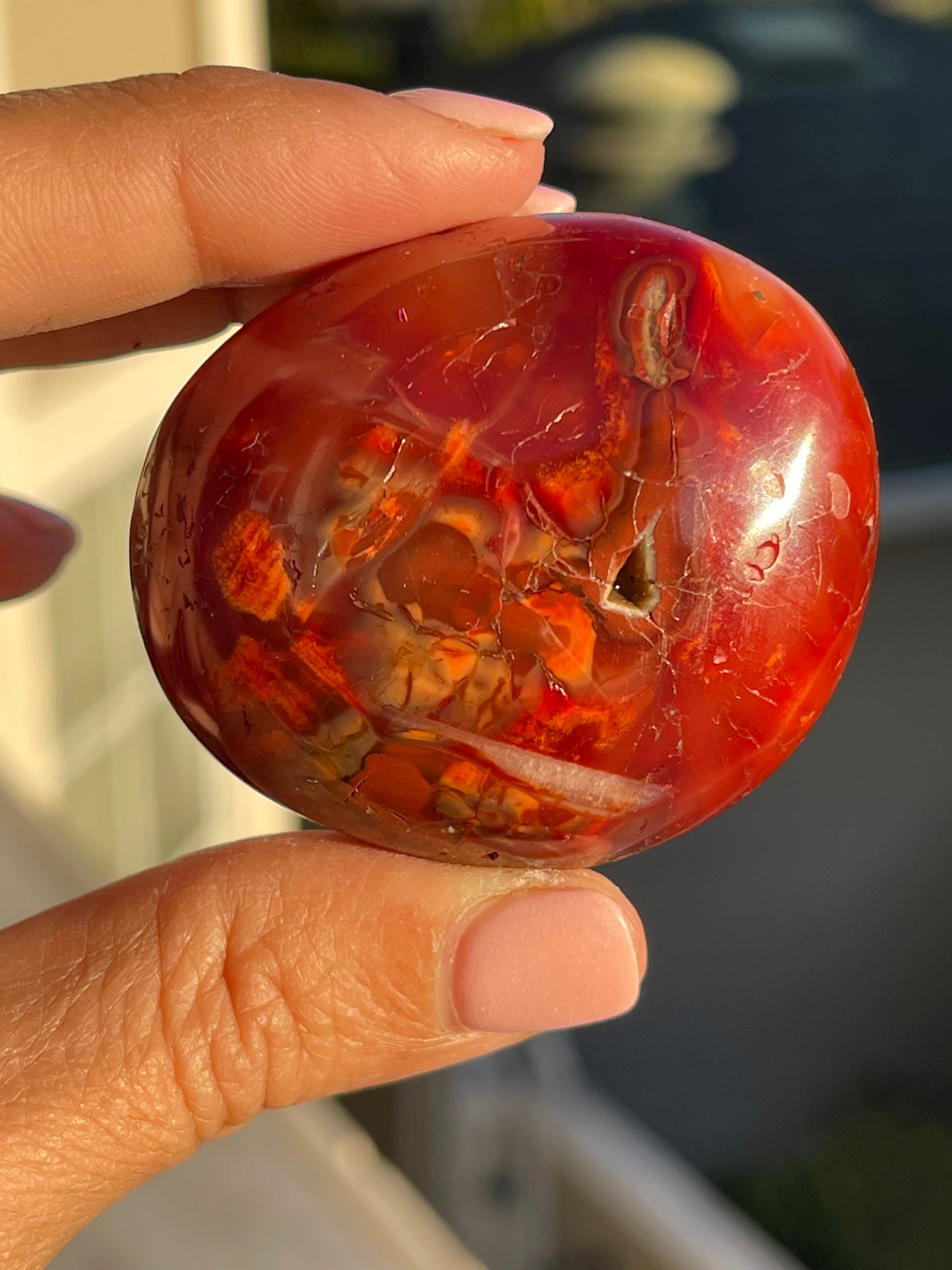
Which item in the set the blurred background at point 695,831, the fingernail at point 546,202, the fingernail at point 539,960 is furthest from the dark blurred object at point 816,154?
the fingernail at point 539,960

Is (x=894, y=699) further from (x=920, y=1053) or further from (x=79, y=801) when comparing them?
(x=79, y=801)

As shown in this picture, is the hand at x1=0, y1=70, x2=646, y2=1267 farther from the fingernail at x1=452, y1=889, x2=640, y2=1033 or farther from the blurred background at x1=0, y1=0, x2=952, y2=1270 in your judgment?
the blurred background at x1=0, y1=0, x2=952, y2=1270

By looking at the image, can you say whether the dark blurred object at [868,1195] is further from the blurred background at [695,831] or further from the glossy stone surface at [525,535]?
the glossy stone surface at [525,535]

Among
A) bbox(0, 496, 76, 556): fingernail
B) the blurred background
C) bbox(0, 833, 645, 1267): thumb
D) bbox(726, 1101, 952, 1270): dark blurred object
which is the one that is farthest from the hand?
bbox(726, 1101, 952, 1270): dark blurred object

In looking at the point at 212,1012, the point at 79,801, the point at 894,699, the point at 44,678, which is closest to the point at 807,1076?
the point at 894,699

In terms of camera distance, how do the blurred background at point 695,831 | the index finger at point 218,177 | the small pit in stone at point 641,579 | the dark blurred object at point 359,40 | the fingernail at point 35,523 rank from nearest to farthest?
1. the small pit in stone at point 641,579
2. the index finger at point 218,177
3. the fingernail at point 35,523
4. the blurred background at point 695,831
5. the dark blurred object at point 359,40

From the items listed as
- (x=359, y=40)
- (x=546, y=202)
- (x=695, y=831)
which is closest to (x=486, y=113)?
(x=546, y=202)

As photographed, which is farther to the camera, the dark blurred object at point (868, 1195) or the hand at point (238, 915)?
the dark blurred object at point (868, 1195)
